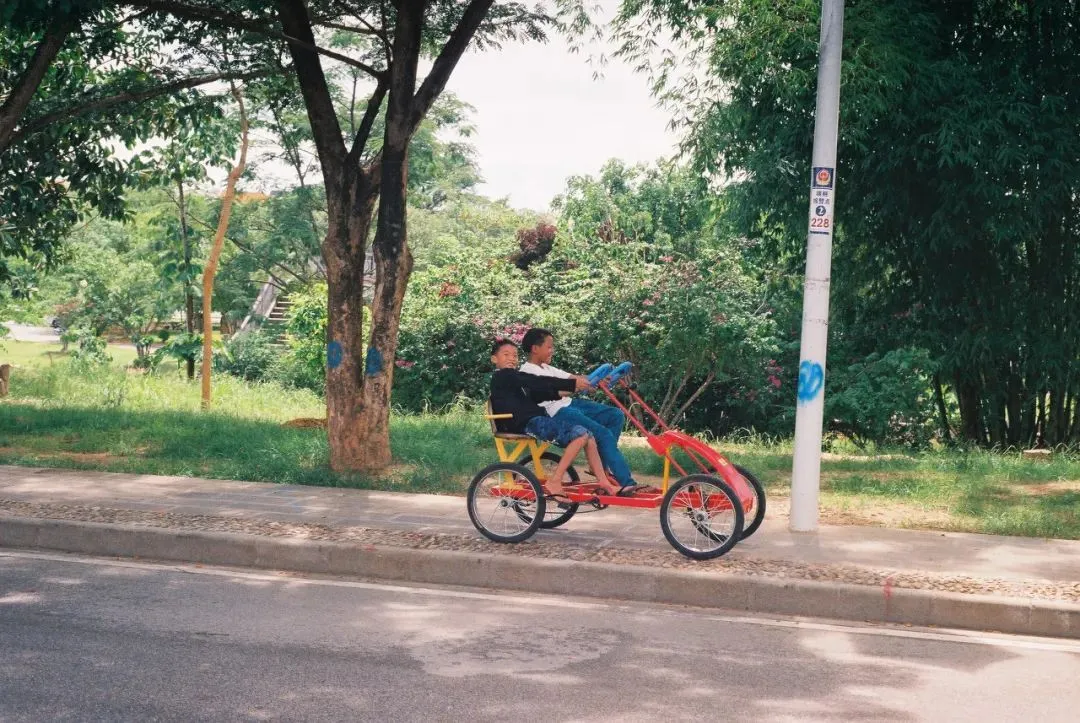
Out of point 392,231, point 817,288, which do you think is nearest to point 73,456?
point 392,231

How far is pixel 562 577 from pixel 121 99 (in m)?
8.41

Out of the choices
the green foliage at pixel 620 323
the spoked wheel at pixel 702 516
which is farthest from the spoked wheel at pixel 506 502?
the green foliage at pixel 620 323

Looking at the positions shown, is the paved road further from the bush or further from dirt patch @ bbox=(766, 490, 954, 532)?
the bush

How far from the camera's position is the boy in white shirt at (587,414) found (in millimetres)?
8734

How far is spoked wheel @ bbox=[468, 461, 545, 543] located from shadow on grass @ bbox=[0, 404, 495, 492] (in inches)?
97.8

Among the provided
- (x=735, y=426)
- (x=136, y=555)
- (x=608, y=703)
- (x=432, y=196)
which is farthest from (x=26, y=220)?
(x=432, y=196)

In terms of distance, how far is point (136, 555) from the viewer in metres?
8.91

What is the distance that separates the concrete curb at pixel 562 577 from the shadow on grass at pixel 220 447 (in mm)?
2804

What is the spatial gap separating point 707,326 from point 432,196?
3996cm

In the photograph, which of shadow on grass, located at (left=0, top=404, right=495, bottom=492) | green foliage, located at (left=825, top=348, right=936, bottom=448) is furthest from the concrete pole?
green foliage, located at (left=825, top=348, right=936, bottom=448)

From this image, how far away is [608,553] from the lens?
27.6 ft

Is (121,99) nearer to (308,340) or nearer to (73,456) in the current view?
(73,456)

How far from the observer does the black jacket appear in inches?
340

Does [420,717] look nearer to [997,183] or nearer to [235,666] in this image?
[235,666]
